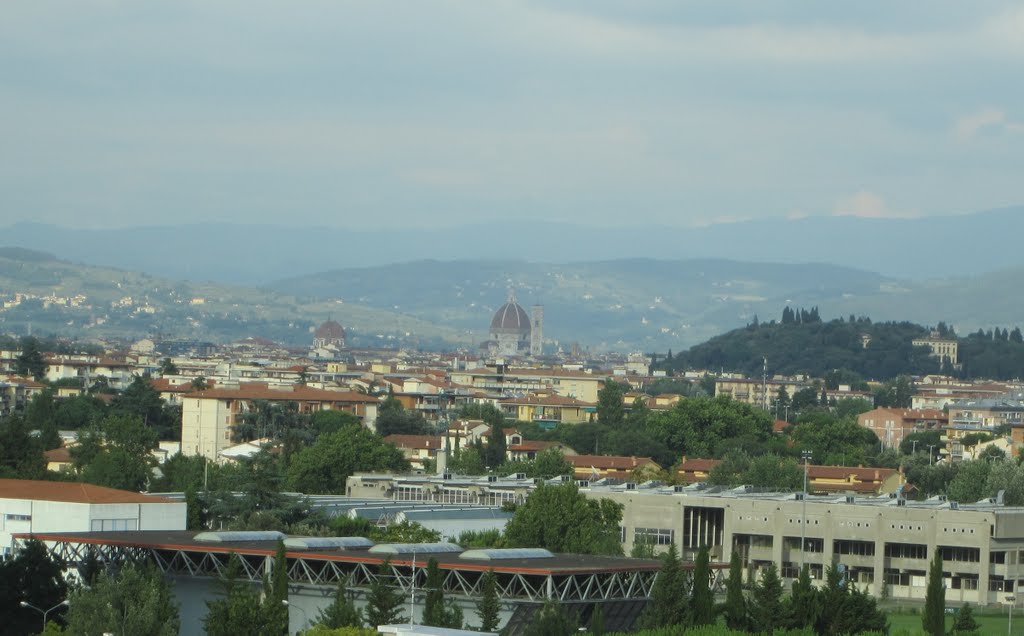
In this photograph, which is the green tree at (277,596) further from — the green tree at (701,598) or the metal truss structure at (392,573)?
the green tree at (701,598)

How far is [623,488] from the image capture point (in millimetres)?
61562

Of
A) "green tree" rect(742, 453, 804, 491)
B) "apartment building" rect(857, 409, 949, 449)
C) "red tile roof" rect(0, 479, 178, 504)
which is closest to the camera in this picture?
"red tile roof" rect(0, 479, 178, 504)

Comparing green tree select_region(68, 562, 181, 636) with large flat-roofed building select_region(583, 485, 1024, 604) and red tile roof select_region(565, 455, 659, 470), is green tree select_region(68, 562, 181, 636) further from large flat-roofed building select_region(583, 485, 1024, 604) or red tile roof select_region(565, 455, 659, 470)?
red tile roof select_region(565, 455, 659, 470)

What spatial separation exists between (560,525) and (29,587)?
16.1 m

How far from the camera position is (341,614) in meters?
34.1

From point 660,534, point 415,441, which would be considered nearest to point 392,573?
point 660,534

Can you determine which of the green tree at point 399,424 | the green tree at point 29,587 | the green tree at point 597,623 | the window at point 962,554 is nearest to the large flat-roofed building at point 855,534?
the window at point 962,554

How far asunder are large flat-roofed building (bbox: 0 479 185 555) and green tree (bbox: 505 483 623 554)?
8076 mm

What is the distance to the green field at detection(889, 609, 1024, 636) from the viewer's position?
144 feet

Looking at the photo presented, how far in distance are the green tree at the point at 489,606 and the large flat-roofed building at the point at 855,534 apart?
18192 millimetres

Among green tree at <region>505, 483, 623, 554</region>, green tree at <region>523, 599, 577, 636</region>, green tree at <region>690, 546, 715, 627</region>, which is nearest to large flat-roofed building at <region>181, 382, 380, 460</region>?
green tree at <region>505, 483, 623, 554</region>

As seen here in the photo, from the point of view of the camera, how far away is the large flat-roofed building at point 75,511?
4544cm

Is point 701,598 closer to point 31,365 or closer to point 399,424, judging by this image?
point 399,424

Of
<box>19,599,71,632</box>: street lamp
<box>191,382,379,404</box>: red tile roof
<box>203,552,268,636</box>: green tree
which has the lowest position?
<box>19,599,71,632</box>: street lamp
